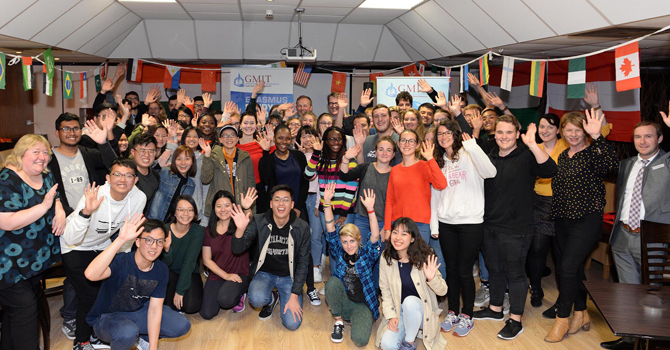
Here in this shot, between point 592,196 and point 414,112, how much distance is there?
1636 mm

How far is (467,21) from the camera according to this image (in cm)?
602

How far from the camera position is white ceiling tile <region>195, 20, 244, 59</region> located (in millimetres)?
8266

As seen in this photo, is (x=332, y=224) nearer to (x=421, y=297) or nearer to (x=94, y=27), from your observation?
(x=421, y=297)

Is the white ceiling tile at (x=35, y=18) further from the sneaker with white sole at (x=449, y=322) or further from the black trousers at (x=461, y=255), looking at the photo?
the sneaker with white sole at (x=449, y=322)

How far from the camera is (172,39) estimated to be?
8297 millimetres

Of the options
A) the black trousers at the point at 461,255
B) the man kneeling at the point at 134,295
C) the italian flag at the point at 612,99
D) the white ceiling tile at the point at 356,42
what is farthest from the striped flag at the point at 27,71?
the italian flag at the point at 612,99

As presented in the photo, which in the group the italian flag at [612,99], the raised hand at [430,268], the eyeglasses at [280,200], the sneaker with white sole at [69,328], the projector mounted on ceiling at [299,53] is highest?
the projector mounted on ceiling at [299,53]

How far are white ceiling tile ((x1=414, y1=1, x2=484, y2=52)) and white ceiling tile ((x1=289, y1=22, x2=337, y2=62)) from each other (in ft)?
6.53

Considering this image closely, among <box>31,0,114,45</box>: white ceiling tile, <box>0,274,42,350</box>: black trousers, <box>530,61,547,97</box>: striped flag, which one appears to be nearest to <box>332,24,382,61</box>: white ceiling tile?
<box>31,0,114,45</box>: white ceiling tile

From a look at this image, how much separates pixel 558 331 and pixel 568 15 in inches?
109

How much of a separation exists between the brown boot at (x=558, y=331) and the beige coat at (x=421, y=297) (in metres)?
0.82

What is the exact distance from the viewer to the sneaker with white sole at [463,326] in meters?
3.73

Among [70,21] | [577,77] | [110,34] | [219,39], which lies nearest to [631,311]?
[577,77]

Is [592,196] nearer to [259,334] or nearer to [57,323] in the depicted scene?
[259,334]
